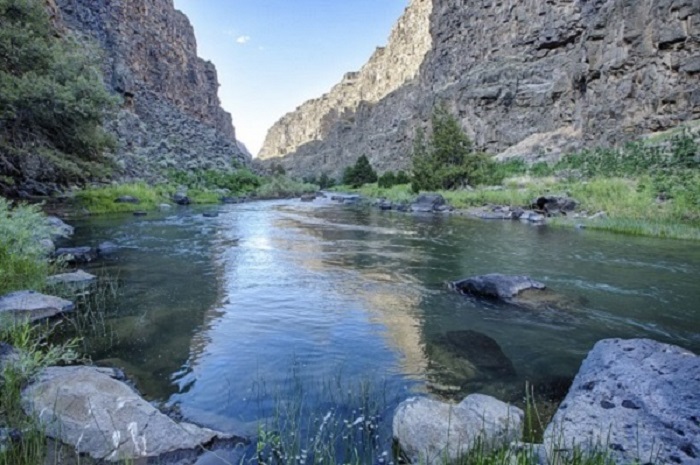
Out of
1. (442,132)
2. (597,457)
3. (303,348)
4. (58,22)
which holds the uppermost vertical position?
(58,22)

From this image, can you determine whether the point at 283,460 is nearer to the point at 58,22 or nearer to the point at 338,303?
the point at 338,303

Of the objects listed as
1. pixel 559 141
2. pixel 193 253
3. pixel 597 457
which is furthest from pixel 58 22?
pixel 559 141

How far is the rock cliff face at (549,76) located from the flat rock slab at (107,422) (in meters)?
35.5

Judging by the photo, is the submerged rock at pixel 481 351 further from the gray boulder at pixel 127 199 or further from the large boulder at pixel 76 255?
the gray boulder at pixel 127 199

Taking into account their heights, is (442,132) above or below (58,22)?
below

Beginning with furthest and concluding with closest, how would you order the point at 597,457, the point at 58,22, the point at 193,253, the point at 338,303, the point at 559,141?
the point at 559,141, the point at 58,22, the point at 193,253, the point at 338,303, the point at 597,457

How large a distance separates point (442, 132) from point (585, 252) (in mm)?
24470

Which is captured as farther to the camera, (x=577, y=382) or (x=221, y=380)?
(x=221, y=380)

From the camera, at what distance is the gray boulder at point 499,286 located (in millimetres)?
7363

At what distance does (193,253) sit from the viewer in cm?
1198

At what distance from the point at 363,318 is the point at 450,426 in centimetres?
343

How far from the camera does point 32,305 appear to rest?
586 centimetres

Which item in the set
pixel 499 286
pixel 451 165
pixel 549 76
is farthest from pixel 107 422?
pixel 549 76

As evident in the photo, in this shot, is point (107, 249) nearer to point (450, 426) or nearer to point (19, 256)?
point (19, 256)
